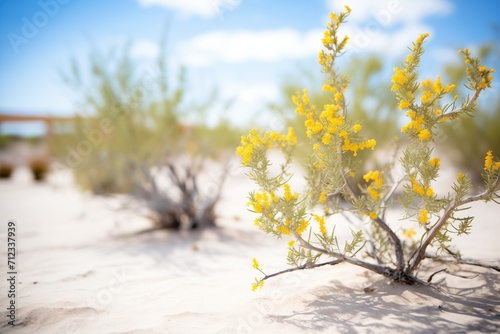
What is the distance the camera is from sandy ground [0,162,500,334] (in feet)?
7.36

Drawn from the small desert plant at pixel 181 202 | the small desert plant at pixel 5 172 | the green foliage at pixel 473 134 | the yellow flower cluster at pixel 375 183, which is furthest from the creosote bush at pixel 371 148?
the small desert plant at pixel 5 172

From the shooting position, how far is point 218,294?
2.83m

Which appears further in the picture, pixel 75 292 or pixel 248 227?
pixel 248 227

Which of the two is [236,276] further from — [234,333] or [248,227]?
[248,227]

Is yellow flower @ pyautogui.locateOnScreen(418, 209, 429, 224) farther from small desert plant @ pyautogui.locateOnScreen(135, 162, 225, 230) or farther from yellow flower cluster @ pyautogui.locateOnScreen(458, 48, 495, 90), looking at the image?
small desert plant @ pyautogui.locateOnScreen(135, 162, 225, 230)

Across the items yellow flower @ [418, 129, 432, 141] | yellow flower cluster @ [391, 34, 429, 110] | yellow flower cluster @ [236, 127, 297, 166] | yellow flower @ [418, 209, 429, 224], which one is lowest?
yellow flower @ [418, 209, 429, 224]

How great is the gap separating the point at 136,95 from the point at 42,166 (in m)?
10.1

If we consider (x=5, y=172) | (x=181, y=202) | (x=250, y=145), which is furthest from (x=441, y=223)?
(x=5, y=172)

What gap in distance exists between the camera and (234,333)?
218 centimetres

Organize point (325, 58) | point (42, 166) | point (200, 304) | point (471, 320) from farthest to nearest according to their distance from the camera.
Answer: point (42, 166), point (200, 304), point (325, 58), point (471, 320)

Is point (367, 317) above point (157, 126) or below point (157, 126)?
below

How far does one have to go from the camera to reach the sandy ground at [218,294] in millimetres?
2242

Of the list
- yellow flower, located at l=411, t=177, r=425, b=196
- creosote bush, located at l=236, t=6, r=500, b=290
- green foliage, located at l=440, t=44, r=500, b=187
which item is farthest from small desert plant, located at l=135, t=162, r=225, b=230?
green foliage, located at l=440, t=44, r=500, b=187

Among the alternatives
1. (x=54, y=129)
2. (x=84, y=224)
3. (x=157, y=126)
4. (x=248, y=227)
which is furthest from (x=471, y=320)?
(x=54, y=129)
